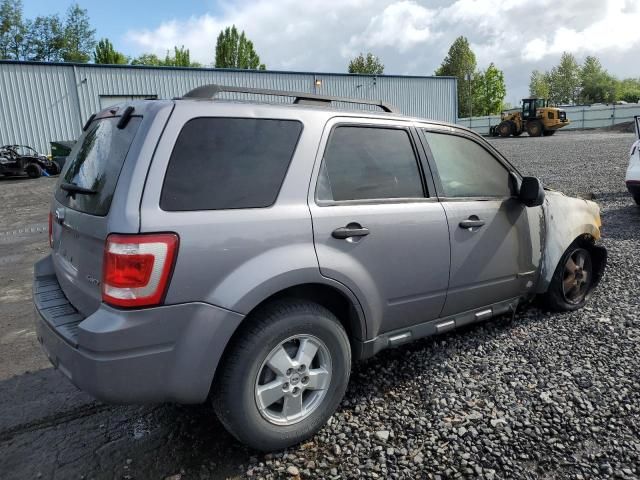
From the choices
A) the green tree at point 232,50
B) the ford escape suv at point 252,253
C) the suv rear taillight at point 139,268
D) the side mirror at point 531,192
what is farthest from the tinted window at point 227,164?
the green tree at point 232,50

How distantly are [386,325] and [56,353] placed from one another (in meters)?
1.79

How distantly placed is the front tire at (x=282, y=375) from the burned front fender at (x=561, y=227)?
2132 mm

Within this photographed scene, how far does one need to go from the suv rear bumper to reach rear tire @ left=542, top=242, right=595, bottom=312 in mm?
3069

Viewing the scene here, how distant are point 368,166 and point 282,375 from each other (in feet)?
4.32

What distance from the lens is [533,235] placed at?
12.4ft

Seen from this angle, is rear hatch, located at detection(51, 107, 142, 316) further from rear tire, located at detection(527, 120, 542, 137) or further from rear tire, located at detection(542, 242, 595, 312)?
rear tire, located at detection(527, 120, 542, 137)

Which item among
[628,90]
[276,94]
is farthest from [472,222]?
[628,90]

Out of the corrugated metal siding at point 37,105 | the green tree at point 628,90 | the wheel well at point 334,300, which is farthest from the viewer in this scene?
the green tree at point 628,90

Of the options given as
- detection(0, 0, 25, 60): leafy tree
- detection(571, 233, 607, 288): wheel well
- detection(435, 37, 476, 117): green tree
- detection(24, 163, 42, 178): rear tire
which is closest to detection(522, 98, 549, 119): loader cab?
detection(435, 37, 476, 117): green tree

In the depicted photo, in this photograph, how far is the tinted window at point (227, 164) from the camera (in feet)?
7.37

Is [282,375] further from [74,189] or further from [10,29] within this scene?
[10,29]

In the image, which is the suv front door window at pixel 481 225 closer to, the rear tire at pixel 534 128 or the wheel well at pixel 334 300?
the wheel well at pixel 334 300

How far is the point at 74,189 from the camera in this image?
2.61 metres

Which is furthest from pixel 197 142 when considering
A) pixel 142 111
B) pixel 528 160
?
pixel 528 160
